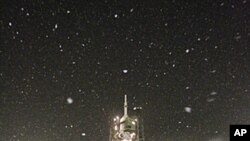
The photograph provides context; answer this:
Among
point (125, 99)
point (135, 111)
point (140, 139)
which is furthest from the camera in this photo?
point (125, 99)

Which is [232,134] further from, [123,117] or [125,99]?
[125,99]

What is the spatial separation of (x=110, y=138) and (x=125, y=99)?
11.2 m

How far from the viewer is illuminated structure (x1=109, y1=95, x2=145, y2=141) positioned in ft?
155

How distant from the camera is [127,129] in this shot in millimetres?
48000

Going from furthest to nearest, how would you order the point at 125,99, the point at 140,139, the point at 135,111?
the point at 125,99
the point at 135,111
the point at 140,139

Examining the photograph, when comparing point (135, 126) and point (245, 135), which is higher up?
point (135, 126)

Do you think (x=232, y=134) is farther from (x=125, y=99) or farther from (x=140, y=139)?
(x=125, y=99)

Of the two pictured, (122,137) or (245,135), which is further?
(122,137)

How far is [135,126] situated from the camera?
48.6 m

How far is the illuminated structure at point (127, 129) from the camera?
47.1 meters

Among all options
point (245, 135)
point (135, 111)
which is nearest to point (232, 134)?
point (245, 135)

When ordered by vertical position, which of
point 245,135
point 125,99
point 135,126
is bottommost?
point 245,135

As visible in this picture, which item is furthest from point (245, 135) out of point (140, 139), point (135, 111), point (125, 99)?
point (125, 99)

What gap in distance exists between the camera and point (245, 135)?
8391 millimetres
